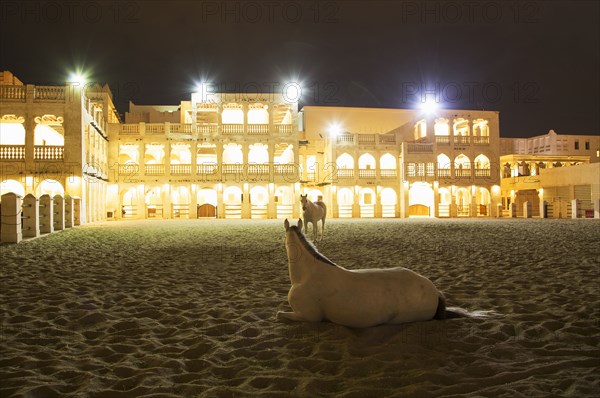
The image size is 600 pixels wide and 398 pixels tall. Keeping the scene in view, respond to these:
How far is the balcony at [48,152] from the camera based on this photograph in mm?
26797

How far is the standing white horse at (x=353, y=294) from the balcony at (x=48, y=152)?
27133 mm

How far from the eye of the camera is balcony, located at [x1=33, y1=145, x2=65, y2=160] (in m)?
26.8

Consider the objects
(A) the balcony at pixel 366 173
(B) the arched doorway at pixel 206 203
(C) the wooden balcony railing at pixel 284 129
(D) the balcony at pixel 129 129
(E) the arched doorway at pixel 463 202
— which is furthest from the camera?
(E) the arched doorway at pixel 463 202

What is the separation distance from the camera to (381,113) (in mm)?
47562

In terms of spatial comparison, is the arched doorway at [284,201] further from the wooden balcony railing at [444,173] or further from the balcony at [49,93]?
the balcony at [49,93]

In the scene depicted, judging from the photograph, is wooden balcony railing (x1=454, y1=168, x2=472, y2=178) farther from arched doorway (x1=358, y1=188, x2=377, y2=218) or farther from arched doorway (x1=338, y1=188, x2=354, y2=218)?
arched doorway (x1=338, y1=188, x2=354, y2=218)

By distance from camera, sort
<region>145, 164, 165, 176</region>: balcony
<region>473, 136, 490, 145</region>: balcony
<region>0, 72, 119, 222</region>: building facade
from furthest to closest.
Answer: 1. <region>473, 136, 490, 145</region>: balcony
2. <region>145, 164, 165, 176</region>: balcony
3. <region>0, 72, 119, 222</region>: building facade

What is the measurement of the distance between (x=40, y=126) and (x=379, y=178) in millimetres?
27119

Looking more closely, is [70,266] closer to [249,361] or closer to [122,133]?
[249,361]

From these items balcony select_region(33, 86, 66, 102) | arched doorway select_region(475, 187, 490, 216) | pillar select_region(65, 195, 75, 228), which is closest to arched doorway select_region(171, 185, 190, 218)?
balcony select_region(33, 86, 66, 102)

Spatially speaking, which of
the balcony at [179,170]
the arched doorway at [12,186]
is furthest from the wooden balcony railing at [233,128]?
the arched doorway at [12,186]

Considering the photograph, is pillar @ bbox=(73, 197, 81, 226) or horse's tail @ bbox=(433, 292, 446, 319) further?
pillar @ bbox=(73, 197, 81, 226)

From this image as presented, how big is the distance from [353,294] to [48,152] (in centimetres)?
2841

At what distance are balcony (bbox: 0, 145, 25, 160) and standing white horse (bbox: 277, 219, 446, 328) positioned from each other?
94.1 feet
